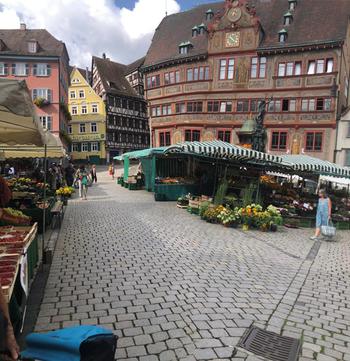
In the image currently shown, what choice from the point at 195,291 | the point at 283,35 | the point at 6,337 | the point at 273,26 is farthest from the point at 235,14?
the point at 6,337

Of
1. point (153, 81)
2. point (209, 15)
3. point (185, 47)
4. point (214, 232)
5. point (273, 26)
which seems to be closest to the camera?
point (214, 232)

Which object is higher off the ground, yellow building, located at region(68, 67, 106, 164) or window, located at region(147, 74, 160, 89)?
window, located at region(147, 74, 160, 89)

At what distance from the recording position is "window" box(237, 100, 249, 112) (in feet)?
107

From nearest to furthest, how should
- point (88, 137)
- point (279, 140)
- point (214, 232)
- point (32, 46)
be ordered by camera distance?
point (214, 232) → point (279, 140) → point (32, 46) → point (88, 137)

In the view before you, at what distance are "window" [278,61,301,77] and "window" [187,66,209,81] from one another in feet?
23.3

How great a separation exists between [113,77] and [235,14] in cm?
2631

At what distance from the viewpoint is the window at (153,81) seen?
37500mm

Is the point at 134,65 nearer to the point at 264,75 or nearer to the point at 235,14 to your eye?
the point at 235,14

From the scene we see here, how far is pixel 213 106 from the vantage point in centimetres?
3391

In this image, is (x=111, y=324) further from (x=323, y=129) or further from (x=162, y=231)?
(x=323, y=129)

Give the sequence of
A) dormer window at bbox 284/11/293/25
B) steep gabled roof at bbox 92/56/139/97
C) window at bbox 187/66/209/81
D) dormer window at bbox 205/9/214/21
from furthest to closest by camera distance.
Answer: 1. steep gabled roof at bbox 92/56/139/97
2. dormer window at bbox 205/9/214/21
3. window at bbox 187/66/209/81
4. dormer window at bbox 284/11/293/25

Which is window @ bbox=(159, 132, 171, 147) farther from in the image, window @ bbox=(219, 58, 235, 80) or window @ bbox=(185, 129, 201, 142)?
window @ bbox=(219, 58, 235, 80)

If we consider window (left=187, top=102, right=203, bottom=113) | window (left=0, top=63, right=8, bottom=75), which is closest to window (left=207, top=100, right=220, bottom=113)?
window (left=187, top=102, right=203, bottom=113)


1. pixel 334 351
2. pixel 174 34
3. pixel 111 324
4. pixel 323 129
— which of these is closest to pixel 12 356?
pixel 111 324
